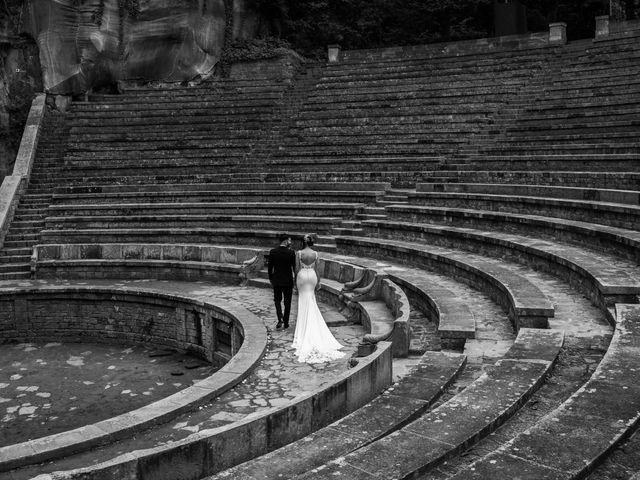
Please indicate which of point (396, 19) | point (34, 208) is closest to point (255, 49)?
point (396, 19)

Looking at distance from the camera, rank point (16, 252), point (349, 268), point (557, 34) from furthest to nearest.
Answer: point (557, 34), point (16, 252), point (349, 268)

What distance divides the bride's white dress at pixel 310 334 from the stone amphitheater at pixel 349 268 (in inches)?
9.5

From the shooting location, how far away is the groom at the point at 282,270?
934 cm

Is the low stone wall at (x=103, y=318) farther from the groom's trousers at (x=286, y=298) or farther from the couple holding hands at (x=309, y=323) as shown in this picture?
the couple holding hands at (x=309, y=323)

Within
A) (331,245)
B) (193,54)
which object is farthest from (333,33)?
(331,245)

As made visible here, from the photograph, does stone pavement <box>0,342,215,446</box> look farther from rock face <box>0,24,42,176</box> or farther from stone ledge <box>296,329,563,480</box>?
rock face <box>0,24,42,176</box>

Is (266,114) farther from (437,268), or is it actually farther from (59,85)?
(437,268)

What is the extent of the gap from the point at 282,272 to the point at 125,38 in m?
16.4

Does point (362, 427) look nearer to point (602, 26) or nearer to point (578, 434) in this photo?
point (578, 434)

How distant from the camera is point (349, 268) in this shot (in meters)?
11.2

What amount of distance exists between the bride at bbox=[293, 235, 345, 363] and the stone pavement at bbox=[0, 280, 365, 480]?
14 cm

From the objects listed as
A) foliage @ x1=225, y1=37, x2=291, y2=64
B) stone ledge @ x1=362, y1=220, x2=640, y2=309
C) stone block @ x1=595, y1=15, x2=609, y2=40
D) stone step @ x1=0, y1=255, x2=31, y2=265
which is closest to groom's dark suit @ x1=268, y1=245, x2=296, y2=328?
stone ledge @ x1=362, y1=220, x2=640, y2=309

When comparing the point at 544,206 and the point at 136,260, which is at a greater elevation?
the point at 544,206

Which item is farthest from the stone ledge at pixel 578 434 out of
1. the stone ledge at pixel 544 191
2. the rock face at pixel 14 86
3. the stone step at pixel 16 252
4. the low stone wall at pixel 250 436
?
the rock face at pixel 14 86
